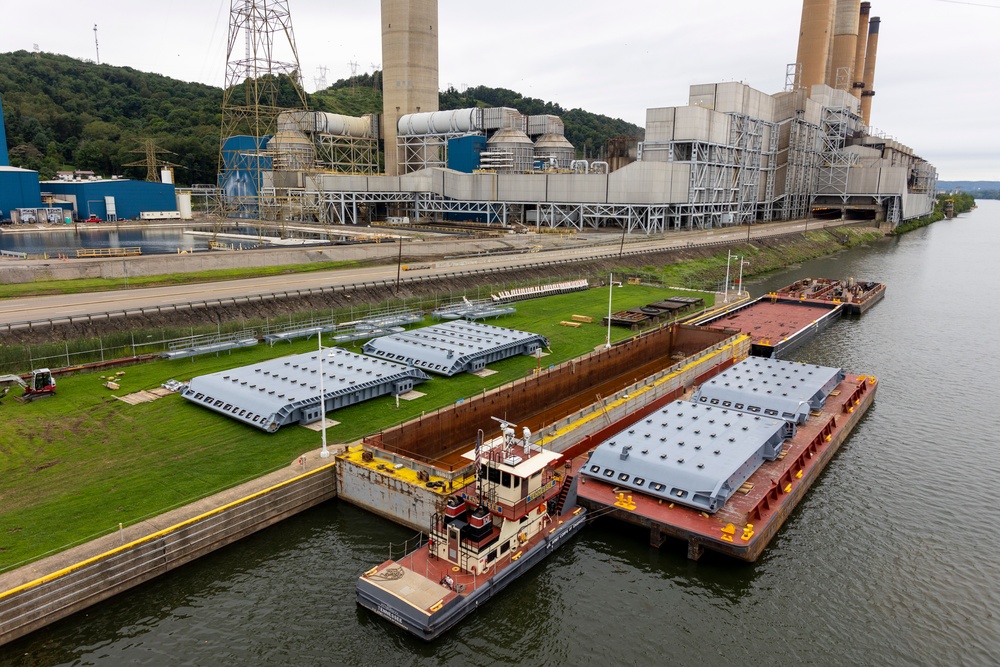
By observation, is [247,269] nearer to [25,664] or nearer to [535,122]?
[25,664]

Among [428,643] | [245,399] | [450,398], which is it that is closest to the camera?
[428,643]

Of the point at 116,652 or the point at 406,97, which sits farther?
the point at 406,97

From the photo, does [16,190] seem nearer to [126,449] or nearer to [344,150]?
[344,150]

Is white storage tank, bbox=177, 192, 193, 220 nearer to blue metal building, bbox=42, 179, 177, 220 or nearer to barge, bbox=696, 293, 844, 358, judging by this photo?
blue metal building, bbox=42, 179, 177, 220

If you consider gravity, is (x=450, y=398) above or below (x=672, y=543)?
above

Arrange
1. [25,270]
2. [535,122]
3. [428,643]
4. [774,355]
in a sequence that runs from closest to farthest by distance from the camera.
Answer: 1. [428,643]
2. [774,355]
3. [25,270]
4. [535,122]

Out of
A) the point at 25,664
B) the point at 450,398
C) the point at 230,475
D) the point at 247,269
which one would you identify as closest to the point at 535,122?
the point at 247,269

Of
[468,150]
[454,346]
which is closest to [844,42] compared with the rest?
[468,150]
